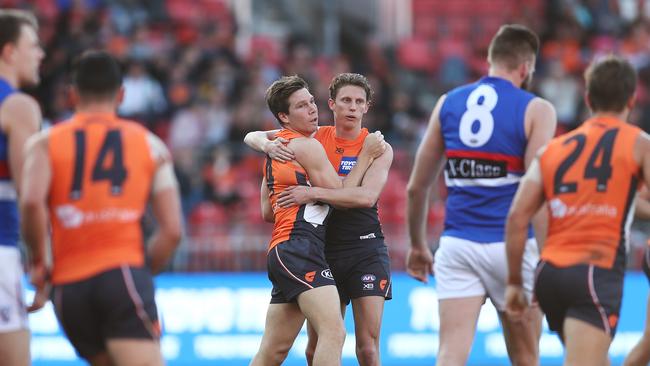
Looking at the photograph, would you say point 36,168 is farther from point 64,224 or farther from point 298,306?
point 298,306

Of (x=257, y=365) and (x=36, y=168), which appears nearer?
(x=36, y=168)

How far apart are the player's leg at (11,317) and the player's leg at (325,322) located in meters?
1.94

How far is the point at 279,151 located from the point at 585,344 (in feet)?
8.91

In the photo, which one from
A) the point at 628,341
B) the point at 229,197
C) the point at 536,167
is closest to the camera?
the point at 536,167

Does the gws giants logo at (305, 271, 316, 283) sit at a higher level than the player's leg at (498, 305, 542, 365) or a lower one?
higher

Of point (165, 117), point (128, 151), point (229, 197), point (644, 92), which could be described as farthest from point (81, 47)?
point (128, 151)

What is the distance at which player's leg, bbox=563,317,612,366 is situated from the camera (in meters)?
6.50

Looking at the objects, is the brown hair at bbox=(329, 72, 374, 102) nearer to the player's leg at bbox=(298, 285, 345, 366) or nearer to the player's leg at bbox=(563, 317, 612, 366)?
the player's leg at bbox=(298, 285, 345, 366)

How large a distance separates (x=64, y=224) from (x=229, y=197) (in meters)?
10.2

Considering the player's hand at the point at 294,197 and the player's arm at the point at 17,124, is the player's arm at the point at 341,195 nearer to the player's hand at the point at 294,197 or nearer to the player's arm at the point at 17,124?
the player's hand at the point at 294,197

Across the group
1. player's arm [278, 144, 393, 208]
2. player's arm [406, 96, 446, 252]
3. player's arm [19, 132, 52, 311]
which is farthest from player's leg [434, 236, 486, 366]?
player's arm [19, 132, 52, 311]

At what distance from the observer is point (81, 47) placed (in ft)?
61.1

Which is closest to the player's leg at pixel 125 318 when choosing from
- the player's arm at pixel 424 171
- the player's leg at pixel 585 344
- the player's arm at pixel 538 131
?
the player's leg at pixel 585 344

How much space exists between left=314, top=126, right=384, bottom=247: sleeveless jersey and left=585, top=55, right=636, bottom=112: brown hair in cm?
228
